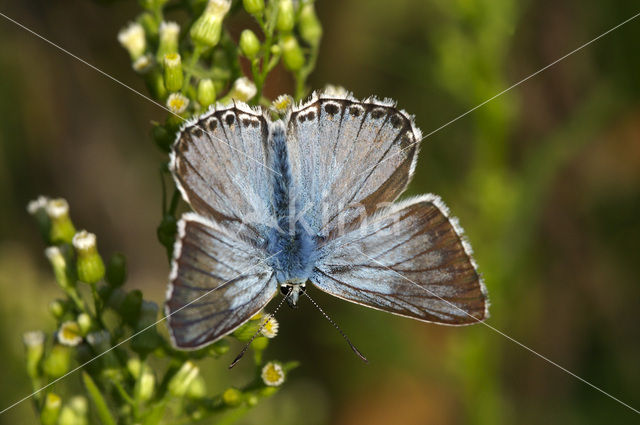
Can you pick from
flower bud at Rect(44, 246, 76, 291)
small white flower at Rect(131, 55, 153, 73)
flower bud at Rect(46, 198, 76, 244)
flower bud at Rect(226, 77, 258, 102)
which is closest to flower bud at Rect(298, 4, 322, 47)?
flower bud at Rect(226, 77, 258, 102)

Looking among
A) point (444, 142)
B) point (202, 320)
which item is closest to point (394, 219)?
point (202, 320)

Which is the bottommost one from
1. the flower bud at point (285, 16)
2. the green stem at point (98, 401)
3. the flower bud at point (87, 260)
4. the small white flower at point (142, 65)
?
the green stem at point (98, 401)

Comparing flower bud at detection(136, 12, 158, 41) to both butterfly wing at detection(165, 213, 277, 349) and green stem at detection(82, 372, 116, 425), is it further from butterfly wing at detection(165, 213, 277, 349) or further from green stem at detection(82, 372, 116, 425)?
green stem at detection(82, 372, 116, 425)

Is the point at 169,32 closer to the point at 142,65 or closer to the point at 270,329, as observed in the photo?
the point at 142,65

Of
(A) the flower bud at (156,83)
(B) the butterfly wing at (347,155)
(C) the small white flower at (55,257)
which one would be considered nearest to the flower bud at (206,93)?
(A) the flower bud at (156,83)

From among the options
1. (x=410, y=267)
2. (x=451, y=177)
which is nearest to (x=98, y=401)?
(x=410, y=267)

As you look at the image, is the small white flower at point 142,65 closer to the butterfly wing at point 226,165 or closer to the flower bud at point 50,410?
the butterfly wing at point 226,165
